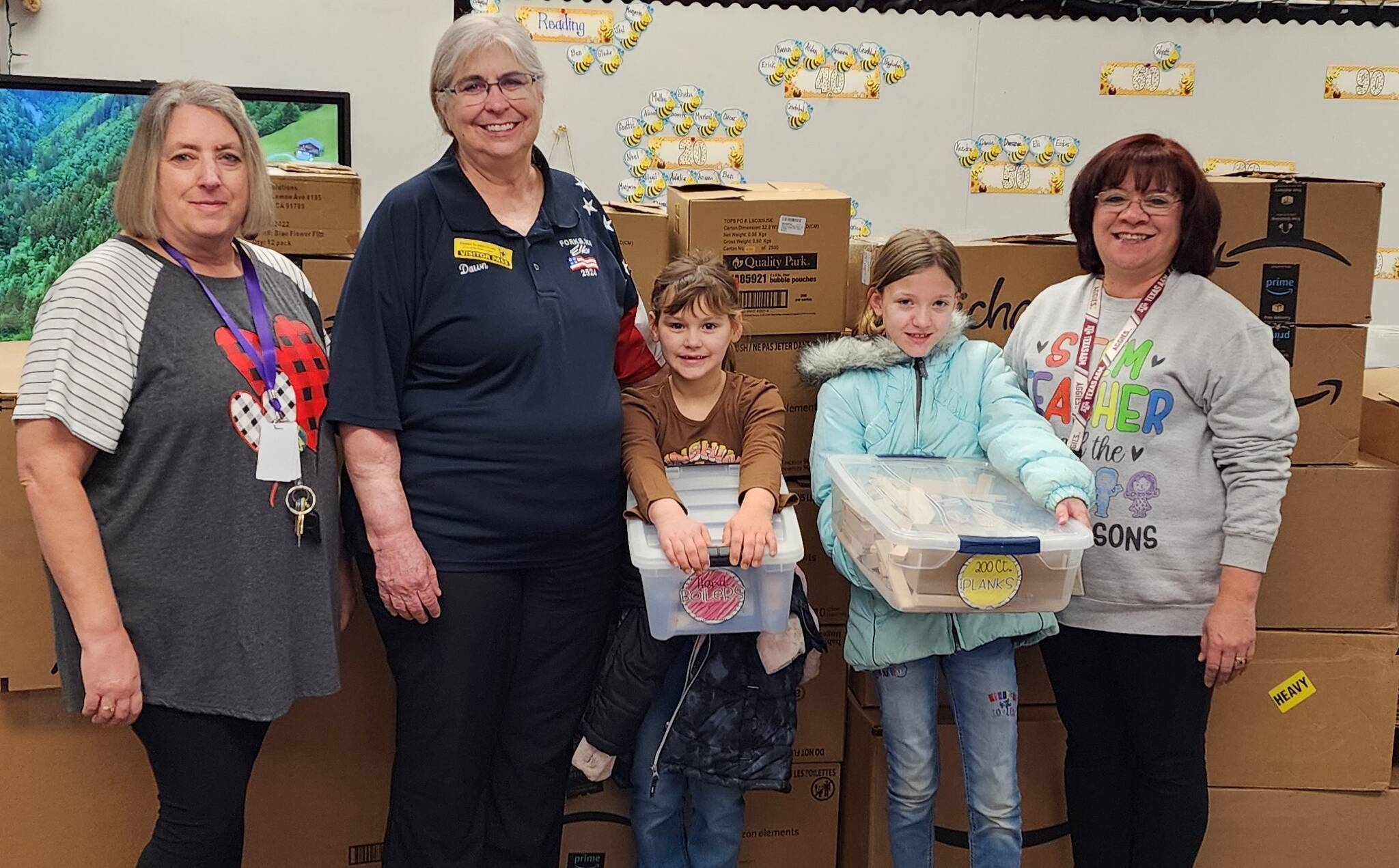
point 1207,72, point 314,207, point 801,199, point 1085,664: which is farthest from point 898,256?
point 1207,72

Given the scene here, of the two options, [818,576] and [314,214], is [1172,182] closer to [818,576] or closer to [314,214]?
[818,576]

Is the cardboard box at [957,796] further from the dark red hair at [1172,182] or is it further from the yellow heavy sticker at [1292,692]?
the dark red hair at [1172,182]

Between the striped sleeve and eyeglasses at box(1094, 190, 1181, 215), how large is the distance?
4.86ft

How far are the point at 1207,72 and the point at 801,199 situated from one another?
220cm

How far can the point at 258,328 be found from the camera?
143 cm

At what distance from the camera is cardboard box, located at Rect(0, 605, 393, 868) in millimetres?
1832

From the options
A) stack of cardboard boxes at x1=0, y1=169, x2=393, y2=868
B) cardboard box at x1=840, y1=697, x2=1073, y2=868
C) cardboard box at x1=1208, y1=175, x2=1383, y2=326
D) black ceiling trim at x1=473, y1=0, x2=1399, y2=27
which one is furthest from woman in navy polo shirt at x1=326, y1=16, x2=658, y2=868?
black ceiling trim at x1=473, y1=0, x2=1399, y2=27

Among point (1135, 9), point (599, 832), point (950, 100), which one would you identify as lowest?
point (599, 832)

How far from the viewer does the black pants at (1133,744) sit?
1676 mm

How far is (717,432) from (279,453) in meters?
0.71

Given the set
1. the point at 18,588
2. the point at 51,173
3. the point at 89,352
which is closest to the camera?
the point at 89,352

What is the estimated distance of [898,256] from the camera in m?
1.73

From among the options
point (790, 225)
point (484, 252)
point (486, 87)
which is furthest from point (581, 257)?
point (790, 225)

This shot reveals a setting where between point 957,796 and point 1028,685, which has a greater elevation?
point 1028,685
